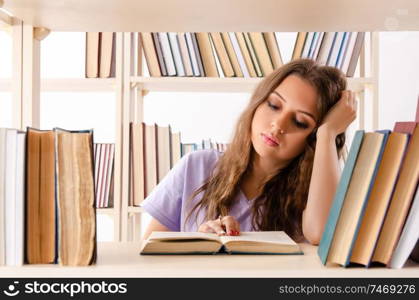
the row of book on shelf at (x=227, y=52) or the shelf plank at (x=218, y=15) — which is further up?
the row of book on shelf at (x=227, y=52)

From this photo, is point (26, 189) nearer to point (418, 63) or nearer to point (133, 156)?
point (133, 156)

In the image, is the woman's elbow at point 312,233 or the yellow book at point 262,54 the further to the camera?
the yellow book at point 262,54

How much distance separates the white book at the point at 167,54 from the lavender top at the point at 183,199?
0.69m

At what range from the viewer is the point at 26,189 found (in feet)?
2.02

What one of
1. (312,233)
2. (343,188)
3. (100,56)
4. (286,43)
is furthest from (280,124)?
(286,43)

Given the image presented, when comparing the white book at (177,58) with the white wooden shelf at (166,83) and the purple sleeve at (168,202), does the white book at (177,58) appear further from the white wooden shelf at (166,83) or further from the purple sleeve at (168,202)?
the purple sleeve at (168,202)

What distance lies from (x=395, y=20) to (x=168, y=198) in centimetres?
78

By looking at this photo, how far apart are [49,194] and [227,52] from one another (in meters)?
1.63

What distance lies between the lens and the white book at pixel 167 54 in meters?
2.15

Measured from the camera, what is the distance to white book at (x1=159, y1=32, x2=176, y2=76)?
215cm

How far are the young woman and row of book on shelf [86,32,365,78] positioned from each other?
0.68 m

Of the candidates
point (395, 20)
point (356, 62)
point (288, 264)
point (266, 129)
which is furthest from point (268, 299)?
point (356, 62)

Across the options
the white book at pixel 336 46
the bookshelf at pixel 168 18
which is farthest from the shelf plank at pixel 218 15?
the white book at pixel 336 46

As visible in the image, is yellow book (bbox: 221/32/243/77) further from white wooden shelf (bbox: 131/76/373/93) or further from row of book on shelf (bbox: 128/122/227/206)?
row of book on shelf (bbox: 128/122/227/206)
